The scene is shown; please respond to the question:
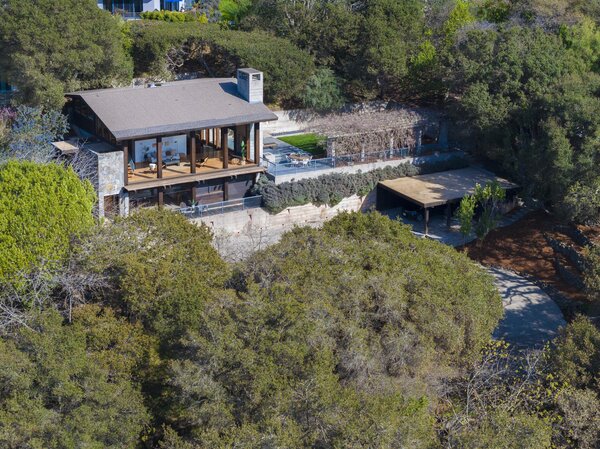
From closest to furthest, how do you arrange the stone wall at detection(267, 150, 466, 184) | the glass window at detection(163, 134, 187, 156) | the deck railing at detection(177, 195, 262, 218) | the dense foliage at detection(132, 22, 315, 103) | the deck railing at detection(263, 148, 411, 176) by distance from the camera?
1. the deck railing at detection(177, 195, 262, 218)
2. the glass window at detection(163, 134, 187, 156)
3. the stone wall at detection(267, 150, 466, 184)
4. the deck railing at detection(263, 148, 411, 176)
5. the dense foliage at detection(132, 22, 315, 103)

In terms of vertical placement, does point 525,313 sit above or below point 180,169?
below

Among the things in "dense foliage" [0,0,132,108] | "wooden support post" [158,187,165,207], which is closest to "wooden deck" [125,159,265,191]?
"wooden support post" [158,187,165,207]

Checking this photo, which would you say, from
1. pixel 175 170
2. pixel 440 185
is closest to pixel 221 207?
pixel 175 170

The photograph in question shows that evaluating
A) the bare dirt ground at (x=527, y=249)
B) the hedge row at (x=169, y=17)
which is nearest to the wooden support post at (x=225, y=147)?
the bare dirt ground at (x=527, y=249)

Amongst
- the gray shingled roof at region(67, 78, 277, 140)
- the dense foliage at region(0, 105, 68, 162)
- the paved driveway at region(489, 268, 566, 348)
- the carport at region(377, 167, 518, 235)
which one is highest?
the gray shingled roof at region(67, 78, 277, 140)

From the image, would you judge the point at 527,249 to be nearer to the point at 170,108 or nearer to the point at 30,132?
the point at 170,108

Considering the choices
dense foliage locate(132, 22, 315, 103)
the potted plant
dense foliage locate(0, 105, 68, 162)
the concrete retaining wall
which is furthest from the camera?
dense foliage locate(132, 22, 315, 103)

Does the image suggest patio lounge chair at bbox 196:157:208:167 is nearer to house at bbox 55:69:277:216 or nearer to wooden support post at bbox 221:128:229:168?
house at bbox 55:69:277:216
